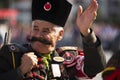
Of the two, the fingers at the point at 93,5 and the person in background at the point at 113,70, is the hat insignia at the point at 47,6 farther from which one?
the person in background at the point at 113,70

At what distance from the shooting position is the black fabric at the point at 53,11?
511 cm

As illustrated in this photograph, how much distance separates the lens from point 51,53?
5.13m

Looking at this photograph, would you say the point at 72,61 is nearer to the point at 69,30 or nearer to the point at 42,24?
the point at 42,24

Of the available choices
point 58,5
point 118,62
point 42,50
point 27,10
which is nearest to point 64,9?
point 58,5

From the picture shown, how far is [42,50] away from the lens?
5.03 m

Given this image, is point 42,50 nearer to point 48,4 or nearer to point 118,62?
point 48,4

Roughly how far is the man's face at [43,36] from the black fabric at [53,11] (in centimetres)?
5

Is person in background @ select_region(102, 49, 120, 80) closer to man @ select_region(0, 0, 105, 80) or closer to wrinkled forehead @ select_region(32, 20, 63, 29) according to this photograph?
man @ select_region(0, 0, 105, 80)

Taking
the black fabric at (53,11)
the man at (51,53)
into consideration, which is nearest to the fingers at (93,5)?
the man at (51,53)

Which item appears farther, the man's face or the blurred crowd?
the blurred crowd

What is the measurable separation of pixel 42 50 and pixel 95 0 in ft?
2.12

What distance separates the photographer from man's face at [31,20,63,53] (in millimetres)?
4988

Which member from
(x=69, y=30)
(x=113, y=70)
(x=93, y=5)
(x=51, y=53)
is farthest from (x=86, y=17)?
(x=69, y=30)

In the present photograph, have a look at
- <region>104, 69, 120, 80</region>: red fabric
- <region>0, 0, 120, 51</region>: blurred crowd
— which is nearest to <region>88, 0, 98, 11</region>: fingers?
<region>0, 0, 120, 51</region>: blurred crowd
